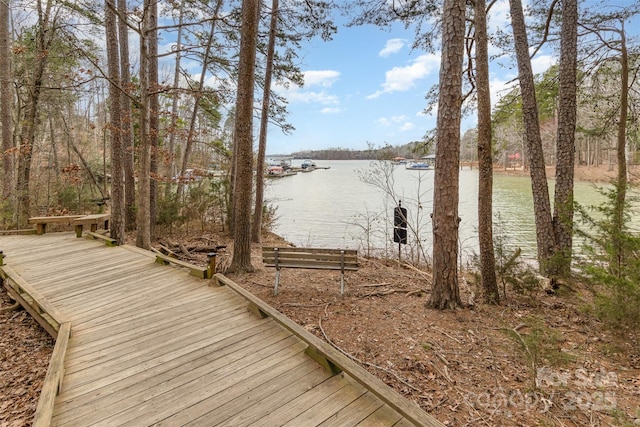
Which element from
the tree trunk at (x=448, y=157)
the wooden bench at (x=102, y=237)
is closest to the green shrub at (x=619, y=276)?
the tree trunk at (x=448, y=157)

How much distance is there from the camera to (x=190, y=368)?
99.4 inches

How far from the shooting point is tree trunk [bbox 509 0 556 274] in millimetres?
5660

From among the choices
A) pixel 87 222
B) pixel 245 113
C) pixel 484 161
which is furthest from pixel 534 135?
pixel 87 222

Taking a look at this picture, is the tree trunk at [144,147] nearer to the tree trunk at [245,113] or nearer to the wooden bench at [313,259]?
the tree trunk at [245,113]

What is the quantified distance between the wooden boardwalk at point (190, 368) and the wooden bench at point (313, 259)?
919mm

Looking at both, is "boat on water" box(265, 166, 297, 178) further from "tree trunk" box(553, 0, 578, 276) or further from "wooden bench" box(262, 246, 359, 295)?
"tree trunk" box(553, 0, 578, 276)

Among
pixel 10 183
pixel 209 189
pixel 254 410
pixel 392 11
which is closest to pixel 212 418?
pixel 254 410

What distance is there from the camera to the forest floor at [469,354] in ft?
7.88

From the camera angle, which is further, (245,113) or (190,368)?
(245,113)

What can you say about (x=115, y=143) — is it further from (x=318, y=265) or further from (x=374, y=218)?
(x=374, y=218)

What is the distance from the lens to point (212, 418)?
2.01 metres

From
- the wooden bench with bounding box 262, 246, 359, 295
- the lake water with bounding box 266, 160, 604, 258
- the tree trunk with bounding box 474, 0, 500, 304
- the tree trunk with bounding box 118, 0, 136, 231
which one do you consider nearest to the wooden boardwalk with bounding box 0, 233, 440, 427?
the wooden bench with bounding box 262, 246, 359, 295

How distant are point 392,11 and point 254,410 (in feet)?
20.6

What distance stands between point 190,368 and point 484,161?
4.34m
